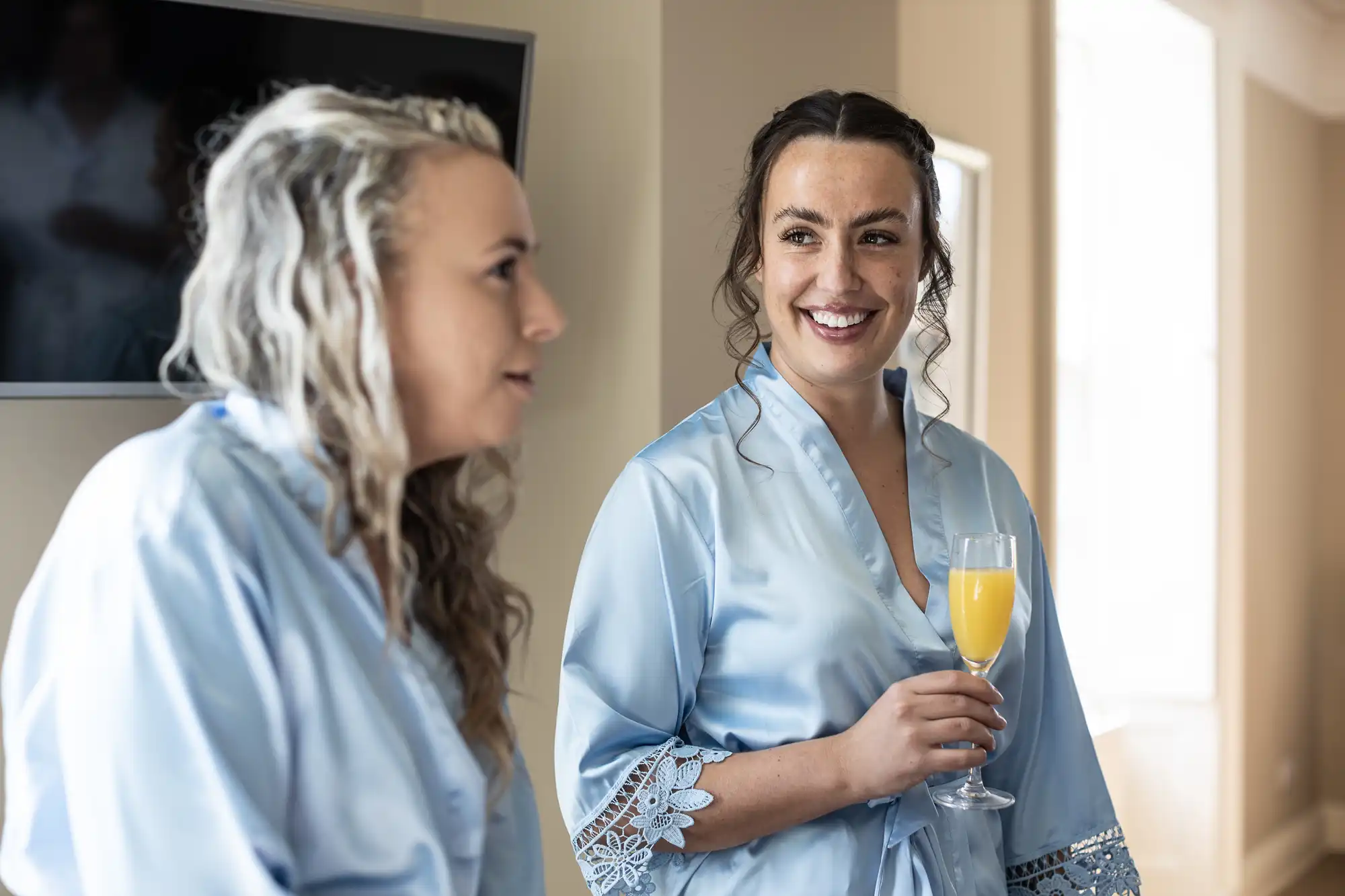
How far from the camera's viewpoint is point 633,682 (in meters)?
1.50

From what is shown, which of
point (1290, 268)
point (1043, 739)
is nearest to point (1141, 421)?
point (1290, 268)

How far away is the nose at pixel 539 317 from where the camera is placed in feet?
3.12

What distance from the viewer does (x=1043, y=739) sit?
5.69 ft

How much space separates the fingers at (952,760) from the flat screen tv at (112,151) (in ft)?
3.92

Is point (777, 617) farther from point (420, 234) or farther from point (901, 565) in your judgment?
point (420, 234)

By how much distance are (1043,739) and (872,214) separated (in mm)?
694

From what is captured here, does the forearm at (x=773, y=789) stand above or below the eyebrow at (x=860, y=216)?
below

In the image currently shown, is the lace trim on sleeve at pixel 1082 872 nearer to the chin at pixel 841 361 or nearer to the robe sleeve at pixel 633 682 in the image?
the robe sleeve at pixel 633 682

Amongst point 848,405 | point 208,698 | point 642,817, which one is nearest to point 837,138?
point 848,405

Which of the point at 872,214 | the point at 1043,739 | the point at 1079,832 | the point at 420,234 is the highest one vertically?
the point at 872,214

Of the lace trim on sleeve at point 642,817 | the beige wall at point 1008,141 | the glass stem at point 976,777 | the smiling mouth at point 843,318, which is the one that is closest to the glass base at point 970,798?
the glass stem at point 976,777

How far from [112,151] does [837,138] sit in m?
0.99

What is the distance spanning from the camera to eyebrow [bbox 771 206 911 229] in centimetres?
159

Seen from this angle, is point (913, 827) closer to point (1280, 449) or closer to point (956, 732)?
point (956, 732)
